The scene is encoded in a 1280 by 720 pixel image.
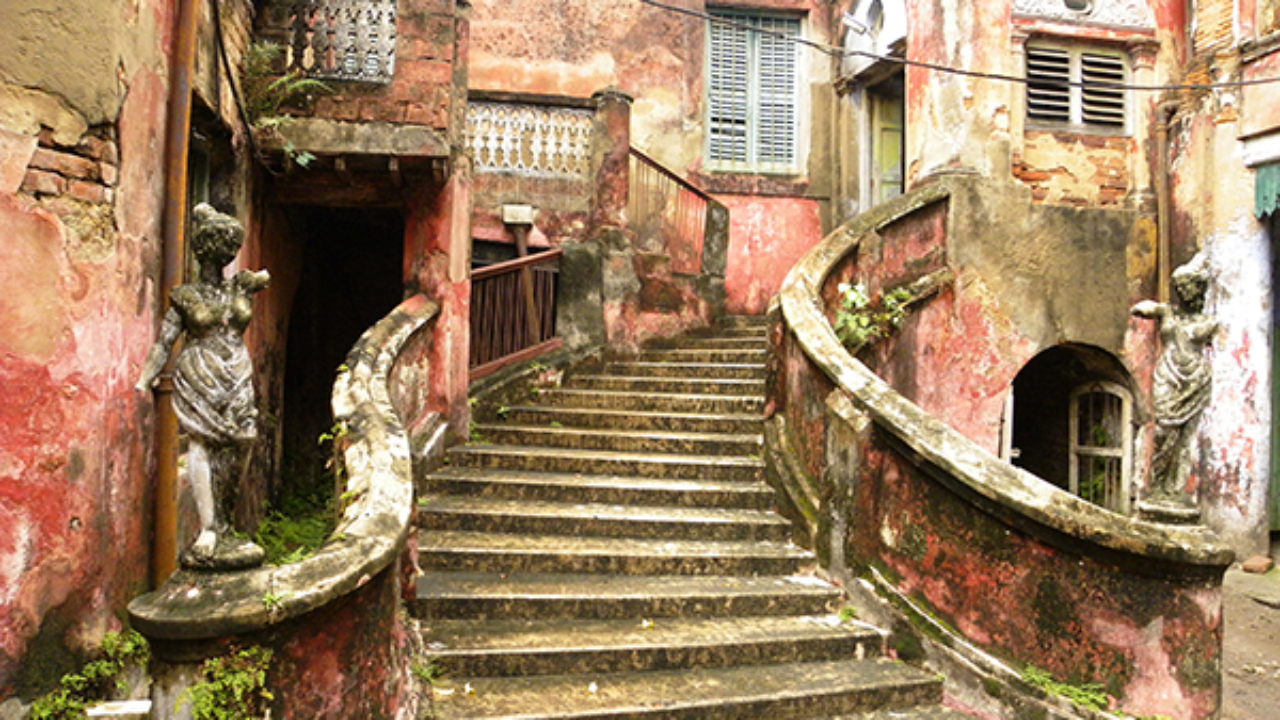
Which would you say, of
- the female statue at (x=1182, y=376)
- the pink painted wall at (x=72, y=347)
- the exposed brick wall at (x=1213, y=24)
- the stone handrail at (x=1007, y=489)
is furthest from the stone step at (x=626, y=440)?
the exposed brick wall at (x=1213, y=24)

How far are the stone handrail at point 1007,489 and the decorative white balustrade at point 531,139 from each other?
5069 millimetres

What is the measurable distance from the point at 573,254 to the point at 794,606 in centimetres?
472

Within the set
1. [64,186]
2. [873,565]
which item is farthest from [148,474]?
[873,565]

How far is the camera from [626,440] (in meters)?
6.64

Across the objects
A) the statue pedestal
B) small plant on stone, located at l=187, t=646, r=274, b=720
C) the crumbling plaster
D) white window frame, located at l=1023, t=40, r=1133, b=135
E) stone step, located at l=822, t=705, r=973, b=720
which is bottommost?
stone step, located at l=822, t=705, r=973, b=720

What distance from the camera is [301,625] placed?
9.95ft

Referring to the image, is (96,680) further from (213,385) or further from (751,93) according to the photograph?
(751,93)

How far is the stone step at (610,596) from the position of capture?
4.54m

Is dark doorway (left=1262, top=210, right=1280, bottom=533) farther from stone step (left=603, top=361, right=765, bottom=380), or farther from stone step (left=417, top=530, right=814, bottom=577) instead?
stone step (left=417, top=530, right=814, bottom=577)

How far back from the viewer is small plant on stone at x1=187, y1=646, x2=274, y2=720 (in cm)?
277

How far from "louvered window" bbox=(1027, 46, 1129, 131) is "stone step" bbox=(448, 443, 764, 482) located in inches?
241

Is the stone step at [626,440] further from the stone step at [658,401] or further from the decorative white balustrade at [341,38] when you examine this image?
the decorative white balustrade at [341,38]

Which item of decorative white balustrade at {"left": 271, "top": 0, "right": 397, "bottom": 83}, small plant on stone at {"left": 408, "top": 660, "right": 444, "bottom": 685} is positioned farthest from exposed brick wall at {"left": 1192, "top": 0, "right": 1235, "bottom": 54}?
small plant on stone at {"left": 408, "top": 660, "right": 444, "bottom": 685}

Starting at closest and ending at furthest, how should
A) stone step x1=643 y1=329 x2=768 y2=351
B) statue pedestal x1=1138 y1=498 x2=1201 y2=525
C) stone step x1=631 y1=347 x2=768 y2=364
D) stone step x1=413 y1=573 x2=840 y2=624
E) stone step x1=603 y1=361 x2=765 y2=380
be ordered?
Answer: statue pedestal x1=1138 y1=498 x2=1201 y2=525 < stone step x1=413 y1=573 x2=840 y2=624 < stone step x1=603 y1=361 x2=765 y2=380 < stone step x1=631 y1=347 x2=768 y2=364 < stone step x1=643 y1=329 x2=768 y2=351
